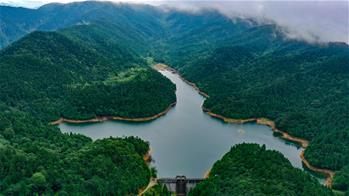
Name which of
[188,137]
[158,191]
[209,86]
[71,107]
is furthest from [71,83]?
[158,191]

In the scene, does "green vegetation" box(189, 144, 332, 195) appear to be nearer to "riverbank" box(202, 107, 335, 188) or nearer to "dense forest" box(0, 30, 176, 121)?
"riverbank" box(202, 107, 335, 188)

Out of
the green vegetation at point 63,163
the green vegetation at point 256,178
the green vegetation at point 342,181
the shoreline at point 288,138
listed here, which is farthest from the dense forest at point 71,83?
the green vegetation at point 342,181

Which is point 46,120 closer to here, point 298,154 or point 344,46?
point 298,154

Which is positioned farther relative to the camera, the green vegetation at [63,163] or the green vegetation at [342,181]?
the green vegetation at [342,181]

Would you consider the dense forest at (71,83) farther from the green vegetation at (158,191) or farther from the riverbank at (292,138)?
the green vegetation at (158,191)

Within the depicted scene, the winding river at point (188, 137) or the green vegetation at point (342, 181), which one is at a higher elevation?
the winding river at point (188, 137)

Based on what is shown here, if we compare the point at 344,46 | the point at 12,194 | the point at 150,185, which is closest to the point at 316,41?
the point at 344,46

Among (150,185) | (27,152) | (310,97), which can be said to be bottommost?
(150,185)

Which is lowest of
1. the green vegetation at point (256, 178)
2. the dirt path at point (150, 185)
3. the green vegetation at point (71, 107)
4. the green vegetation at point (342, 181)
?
the dirt path at point (150, 185)
